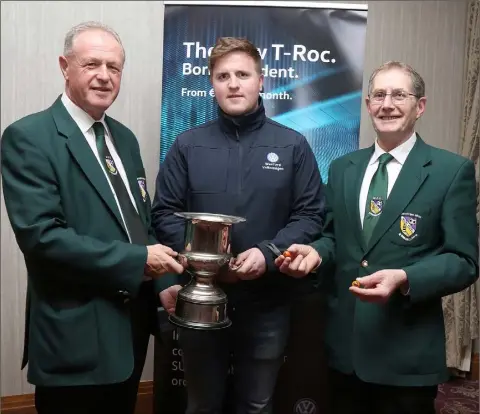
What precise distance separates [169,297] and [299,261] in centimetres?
50

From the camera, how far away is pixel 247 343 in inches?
79.1

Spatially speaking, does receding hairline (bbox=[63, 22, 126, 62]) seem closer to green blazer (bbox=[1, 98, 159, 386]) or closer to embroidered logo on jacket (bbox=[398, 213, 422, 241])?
green blazer (bbox=[1, 98, 159, 386])

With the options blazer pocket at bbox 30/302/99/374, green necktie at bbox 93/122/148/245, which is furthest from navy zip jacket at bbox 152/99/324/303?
blazer pocket at bbox 30/302/99/374

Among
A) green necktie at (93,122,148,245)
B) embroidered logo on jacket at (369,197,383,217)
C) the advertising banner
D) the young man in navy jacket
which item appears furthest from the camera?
the advertising banner

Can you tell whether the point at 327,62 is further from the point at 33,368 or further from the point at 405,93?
the point at 33,368

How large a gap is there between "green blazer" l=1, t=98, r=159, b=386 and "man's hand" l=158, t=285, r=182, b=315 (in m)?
0.25

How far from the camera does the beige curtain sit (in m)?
3.37

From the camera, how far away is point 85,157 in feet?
5.32

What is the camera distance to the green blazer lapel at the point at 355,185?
6.04ft

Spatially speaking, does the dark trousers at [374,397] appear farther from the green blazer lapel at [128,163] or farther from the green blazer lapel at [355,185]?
the green blazer lapel at [128,163]

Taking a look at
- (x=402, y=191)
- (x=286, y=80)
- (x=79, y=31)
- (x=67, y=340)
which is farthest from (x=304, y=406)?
(x=79, y=31)

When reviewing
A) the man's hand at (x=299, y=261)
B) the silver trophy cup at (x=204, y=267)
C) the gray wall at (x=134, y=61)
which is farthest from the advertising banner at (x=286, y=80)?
the silver trophy cup at (x=204, y=267)

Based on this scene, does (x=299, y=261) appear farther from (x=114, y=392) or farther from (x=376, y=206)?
(x=114, y=392)

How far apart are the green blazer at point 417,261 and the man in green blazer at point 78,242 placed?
70cm
